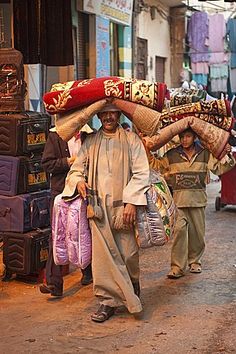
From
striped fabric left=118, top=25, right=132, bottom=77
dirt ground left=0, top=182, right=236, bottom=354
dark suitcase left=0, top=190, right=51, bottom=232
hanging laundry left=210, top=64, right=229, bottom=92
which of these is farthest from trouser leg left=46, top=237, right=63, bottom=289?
hanging laundry left=210, top=64, right=229, bottom=92

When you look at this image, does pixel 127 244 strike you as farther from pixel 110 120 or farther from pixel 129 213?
pixel 110 120

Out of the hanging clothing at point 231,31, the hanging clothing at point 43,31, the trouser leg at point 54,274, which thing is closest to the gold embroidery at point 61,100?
the trouser leg at point 54,274

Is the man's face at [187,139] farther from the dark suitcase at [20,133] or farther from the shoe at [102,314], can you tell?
the shoe at [102,314]

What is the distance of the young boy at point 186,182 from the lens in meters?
6.32

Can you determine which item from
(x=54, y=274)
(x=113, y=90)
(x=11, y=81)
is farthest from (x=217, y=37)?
(x=113, y=90)

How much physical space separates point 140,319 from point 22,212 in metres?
1.62

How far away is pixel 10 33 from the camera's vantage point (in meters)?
8.98

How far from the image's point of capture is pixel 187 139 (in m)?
6.25

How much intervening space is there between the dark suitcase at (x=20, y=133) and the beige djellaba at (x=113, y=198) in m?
1.08

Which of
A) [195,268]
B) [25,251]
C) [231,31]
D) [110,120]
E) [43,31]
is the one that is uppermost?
[231,31]

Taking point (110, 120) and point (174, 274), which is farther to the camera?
point (174, 274)

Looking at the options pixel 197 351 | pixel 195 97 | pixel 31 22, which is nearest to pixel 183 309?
pixel 197 351

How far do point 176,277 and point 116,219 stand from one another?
5.39 feet

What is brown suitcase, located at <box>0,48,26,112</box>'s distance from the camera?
603cm
